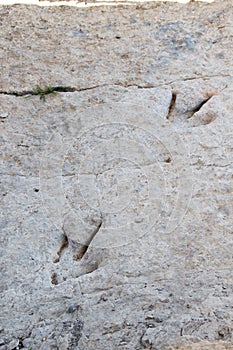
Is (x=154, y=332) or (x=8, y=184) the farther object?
(x=8, y=184)

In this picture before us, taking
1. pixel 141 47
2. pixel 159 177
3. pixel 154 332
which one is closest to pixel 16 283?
pixel 154 332

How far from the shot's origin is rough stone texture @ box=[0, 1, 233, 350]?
7.50 ft

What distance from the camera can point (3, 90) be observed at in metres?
2.98

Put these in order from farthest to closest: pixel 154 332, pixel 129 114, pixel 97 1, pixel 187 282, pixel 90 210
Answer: pixel 97 1, pixel 129 114, pixel 90 210, pixel 187 282, pixel 154 332

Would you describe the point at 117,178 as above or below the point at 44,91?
below

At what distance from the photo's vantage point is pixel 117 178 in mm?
2701

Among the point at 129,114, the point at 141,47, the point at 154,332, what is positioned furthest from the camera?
the point at 141,47

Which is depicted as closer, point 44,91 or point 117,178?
point 117,178

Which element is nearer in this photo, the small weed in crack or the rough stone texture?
the rough stone texture

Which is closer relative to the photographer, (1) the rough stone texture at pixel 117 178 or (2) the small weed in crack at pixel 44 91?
(1) the rough stone texture at pixel 117 178

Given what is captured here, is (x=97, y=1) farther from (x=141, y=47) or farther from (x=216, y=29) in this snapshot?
(x=216, y=29)

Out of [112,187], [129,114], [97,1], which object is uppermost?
[97,1]

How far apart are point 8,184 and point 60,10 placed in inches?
46.5

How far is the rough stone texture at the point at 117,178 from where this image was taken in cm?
229
